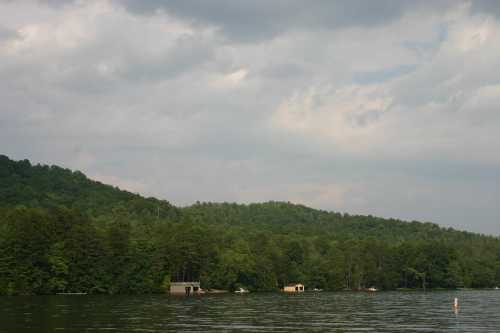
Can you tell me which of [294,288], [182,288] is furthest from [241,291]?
[294,288]

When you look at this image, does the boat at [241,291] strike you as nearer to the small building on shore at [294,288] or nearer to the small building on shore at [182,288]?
the small building on shore at [294,288]

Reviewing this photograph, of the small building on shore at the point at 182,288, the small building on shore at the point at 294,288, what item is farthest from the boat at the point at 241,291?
the small building on shore at the point at 182,288

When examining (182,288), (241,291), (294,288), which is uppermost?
(182,288)

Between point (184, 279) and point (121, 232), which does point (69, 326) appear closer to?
point (121, 232)

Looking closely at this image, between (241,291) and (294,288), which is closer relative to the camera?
(241,291)

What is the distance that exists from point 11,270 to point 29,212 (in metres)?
14.5

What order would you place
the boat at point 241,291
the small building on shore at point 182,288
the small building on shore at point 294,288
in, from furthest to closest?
1. the small building on shore at point 294,288
2. the boat at point 241,291
3. the small building on shore at point 182,288

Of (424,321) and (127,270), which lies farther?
(127,270)

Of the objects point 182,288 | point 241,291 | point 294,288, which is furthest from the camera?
point 294,288

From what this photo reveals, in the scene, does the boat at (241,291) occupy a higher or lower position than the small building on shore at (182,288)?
lower

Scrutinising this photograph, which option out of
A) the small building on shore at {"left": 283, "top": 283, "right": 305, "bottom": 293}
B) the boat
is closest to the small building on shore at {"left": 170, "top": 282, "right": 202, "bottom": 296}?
the boat

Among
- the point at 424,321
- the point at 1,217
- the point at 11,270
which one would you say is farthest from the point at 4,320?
the point at 1,217

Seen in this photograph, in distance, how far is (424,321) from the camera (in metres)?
69.0

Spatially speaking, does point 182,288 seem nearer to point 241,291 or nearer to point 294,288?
point 241,291
